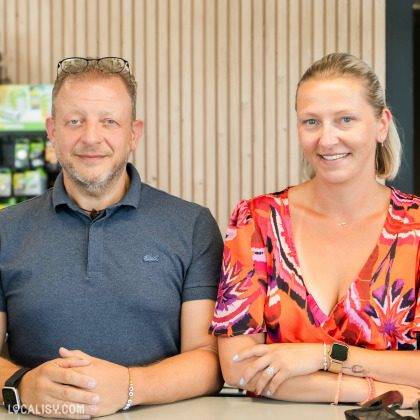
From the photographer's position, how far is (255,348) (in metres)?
1.96

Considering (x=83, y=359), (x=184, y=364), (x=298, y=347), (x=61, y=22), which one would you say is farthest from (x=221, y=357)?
(x=61, y=22)

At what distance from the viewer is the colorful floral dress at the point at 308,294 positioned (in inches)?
79.0

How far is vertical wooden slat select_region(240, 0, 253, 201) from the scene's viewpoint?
501cm

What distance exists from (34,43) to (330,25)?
223 centimetres

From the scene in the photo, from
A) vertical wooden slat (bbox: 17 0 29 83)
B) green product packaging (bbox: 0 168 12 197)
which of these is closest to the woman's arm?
green product packaging (bbox: 0 168 12 197)

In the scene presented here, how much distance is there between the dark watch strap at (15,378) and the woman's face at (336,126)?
1072mm

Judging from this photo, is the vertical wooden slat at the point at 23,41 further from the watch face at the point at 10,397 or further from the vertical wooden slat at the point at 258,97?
the watch face at the point at 10,397

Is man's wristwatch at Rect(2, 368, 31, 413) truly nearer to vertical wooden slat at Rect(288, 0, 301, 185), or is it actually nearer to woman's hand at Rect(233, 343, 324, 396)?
woman's hand at Rect(233, 343, 324, 396)

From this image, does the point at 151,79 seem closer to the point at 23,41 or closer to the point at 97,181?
the point at 23,41

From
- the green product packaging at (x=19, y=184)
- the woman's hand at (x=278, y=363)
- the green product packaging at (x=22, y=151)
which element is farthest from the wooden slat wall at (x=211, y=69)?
the woman's hand at (x=278, y=363)

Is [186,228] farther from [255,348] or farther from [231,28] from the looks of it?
[231,28]

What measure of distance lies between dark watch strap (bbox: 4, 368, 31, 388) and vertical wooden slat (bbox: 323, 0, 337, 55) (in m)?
3.71

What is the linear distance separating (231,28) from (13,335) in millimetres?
3385

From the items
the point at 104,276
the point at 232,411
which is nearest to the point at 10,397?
the point at 104,276
